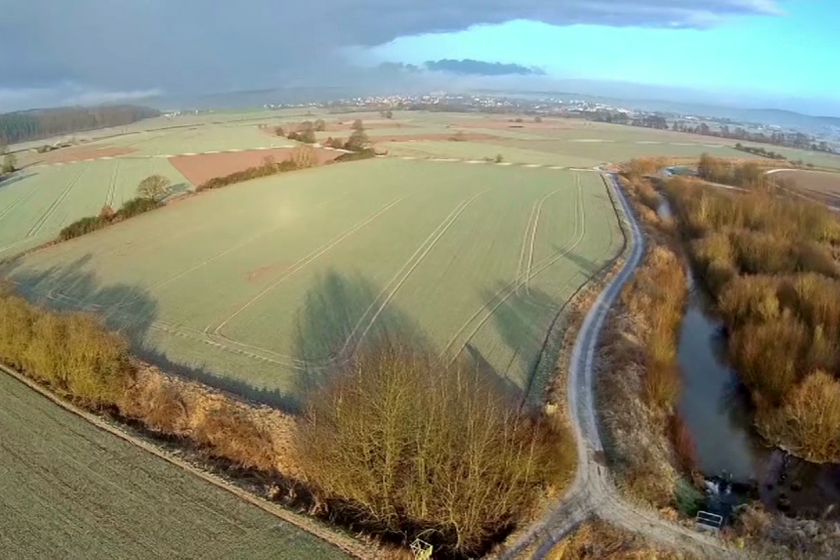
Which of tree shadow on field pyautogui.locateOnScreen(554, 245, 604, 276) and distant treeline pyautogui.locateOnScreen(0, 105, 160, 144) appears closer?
tree shadow on field pyautogui.locateOnScreen(554, 245, 604, 276)

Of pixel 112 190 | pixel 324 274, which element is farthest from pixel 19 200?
pixel 324 274

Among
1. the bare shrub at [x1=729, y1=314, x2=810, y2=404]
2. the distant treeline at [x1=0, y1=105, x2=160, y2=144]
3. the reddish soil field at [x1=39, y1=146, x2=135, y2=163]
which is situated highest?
the distant treeline at [x1=0, y1=105, x2=160, y2=144]

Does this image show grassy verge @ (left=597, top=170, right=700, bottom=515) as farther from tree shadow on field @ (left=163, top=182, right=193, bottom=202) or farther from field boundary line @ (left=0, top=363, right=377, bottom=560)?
tree shadow on field @ (left=163, top=182, right=193, bottom=202)

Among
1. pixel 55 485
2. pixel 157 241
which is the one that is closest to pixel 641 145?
pixel 157 241

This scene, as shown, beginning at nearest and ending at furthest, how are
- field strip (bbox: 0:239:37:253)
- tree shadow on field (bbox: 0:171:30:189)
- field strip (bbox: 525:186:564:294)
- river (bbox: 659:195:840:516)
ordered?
river (bbox: 659:195:840:516), field strip (bbox: 525:186:564:294), field strip (bbox: 0:239:37:253), tree shadow on field (bbox: 0:171:30:189)

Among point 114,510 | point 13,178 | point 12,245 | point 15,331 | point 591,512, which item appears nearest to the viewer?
point 114,510

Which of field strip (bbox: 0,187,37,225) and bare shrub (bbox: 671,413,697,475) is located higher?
field strip (bbox: 0,187,37,225)

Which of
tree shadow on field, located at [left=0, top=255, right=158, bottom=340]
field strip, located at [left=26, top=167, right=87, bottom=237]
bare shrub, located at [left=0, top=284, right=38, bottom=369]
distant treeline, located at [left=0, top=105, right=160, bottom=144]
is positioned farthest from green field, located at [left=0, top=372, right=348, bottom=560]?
distant treeline, located at [left=0, top=105, right=160, bottom=144]

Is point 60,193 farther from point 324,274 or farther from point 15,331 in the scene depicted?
point 15,331
